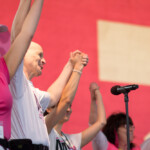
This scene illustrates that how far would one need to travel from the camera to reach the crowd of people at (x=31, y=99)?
164 centimetres

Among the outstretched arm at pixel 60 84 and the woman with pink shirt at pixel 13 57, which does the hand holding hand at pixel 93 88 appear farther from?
the woman with pink shirt at pixel 13 57

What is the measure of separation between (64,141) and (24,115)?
68cm

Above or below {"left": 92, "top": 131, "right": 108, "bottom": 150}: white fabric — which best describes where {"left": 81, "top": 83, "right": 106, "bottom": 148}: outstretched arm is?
above

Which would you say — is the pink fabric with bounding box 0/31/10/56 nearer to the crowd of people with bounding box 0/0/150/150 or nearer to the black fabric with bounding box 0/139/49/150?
the crowd of people with bounding box 0/0/150/150

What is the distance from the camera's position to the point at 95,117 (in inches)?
117

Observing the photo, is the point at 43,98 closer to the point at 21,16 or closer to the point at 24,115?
the point at 24,115

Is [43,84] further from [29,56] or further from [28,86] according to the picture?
[28,86]

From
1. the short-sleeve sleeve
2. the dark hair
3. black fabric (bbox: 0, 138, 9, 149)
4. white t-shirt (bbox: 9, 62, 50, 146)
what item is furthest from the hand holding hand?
black fabric (bbox: 0, 138, 9, 149)

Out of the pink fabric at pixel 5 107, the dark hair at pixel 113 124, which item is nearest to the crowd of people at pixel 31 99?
the pink fabric at pixel 5 107

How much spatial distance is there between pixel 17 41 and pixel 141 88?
81.6 inches

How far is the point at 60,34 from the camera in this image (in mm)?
3395

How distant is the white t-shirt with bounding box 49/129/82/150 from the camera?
2438mm

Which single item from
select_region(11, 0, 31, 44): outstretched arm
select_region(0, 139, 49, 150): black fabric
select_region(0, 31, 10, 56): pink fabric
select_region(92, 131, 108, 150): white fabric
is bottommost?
select_region(92, 131, 108, 150): white fabric

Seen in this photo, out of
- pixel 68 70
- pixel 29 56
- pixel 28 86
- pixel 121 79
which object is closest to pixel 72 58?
pixel 68 70
